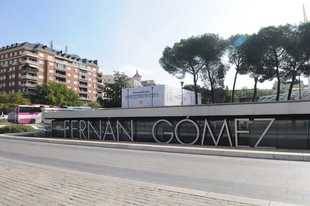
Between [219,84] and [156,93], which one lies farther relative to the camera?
[219,84]

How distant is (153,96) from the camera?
39.0 m

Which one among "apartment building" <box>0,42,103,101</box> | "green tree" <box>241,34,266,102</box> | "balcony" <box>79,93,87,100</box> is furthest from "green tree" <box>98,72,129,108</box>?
"balcony" <box>79,93,87,100</box>

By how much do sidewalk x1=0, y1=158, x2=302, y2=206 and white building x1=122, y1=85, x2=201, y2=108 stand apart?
28401 millimetres

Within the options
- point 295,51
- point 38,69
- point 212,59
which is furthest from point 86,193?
point 38,69

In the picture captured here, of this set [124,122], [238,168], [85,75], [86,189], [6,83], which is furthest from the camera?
[85,75]

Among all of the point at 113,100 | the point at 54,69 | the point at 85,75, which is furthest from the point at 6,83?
the point at 113,100

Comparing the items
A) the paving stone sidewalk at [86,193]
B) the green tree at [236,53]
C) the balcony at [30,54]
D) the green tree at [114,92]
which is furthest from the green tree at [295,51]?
the balcony at [30,54]

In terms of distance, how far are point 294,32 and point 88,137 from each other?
3051 centimetres

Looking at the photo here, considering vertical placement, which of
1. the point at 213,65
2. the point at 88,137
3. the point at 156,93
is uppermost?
the point at 213,65

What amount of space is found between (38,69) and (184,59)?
78499 millimetres

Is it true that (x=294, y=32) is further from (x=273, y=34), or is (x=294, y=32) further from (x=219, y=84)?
(x=219, y=84)

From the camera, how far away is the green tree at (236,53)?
56.8 meters

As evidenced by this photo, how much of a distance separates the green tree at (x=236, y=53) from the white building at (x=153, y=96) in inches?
681

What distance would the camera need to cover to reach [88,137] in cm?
3744
